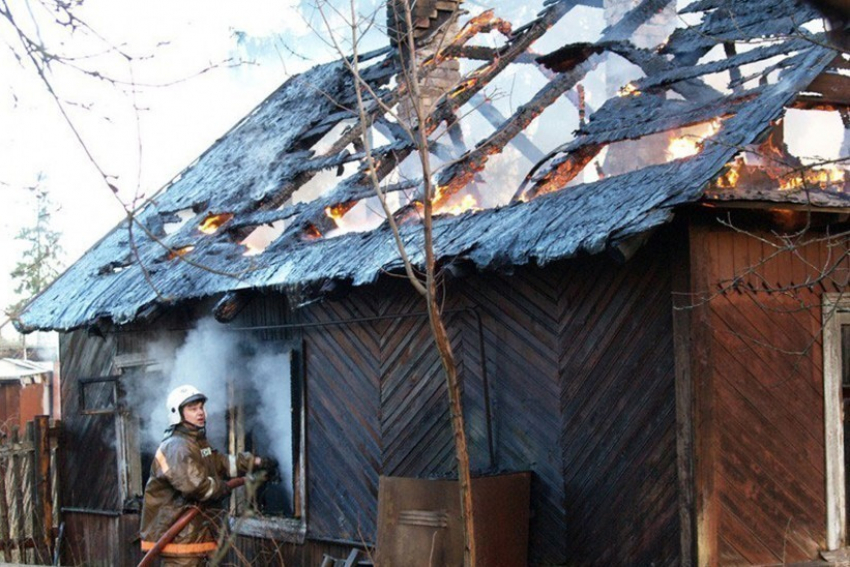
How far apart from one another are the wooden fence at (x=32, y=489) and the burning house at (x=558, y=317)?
1.17 m

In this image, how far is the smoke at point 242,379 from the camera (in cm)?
1158

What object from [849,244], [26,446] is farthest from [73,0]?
[26,446]

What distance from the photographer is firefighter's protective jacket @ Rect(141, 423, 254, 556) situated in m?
8.89

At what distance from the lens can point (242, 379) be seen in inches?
467

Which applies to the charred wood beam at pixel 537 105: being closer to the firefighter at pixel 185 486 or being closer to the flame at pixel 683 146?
the flame at pixel 683 146

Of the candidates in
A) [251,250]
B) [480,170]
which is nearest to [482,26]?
[480,170]

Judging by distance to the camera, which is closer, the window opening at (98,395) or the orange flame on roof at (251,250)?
the orange flame on roof at (251,250)

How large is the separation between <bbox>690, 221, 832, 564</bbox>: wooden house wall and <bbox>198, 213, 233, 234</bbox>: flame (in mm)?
6714

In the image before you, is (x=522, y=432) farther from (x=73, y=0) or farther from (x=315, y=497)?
(x=73, y=0)

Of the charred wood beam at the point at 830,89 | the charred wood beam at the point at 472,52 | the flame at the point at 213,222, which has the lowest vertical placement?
the flame at the point at 213,222

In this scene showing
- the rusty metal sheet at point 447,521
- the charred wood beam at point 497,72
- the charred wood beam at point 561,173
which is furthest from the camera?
the charred wood beam at point 497,72

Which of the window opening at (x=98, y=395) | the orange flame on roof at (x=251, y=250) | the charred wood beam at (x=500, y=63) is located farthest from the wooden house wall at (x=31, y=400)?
the charred wood beam at (x=500, y=63)

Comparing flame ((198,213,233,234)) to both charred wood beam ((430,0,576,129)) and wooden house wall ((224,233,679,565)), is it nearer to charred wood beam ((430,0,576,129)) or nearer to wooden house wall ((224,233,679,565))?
wooden house wall ((224,233,679,565))

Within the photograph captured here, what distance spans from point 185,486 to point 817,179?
518cm
